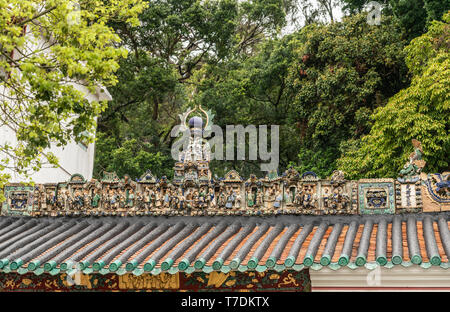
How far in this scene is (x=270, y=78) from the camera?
2480 cm

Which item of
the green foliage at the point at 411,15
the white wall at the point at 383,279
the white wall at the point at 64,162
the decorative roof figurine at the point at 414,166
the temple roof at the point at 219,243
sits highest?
the green foliage at the point at 411,15

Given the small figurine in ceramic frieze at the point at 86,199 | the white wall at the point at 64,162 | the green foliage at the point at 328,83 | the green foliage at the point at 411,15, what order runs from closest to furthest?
the small figurine in ceramic frieze at the point at 86,199 < the white wall at the point at 64,162 < the green foliage at the point at 328,83 < the green foliage at the point at 411,15

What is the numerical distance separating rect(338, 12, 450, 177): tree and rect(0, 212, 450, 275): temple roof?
7330mm

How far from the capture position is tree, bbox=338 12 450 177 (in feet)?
52.1

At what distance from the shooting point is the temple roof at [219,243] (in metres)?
7.90

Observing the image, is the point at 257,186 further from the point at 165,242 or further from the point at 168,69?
the point at 168,69

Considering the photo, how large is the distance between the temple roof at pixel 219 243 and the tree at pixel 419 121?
7330 mm

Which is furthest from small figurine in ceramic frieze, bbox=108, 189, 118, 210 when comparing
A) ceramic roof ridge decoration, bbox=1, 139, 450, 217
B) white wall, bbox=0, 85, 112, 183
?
white wall, bbox=0, 85, 112, 183

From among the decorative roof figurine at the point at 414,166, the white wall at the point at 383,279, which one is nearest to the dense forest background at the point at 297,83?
the decorative roof figurine at the point at 414,166

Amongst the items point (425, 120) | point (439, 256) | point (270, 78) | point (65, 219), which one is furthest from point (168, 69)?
point (439, 256)

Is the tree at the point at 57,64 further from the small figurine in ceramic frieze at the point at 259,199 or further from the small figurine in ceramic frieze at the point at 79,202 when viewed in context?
the small figurine in ceramic frieze at the point at 259,199

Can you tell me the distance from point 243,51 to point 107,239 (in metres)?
22.3

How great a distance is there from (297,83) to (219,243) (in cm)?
1365

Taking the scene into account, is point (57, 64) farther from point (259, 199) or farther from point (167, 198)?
point (259, 199)
